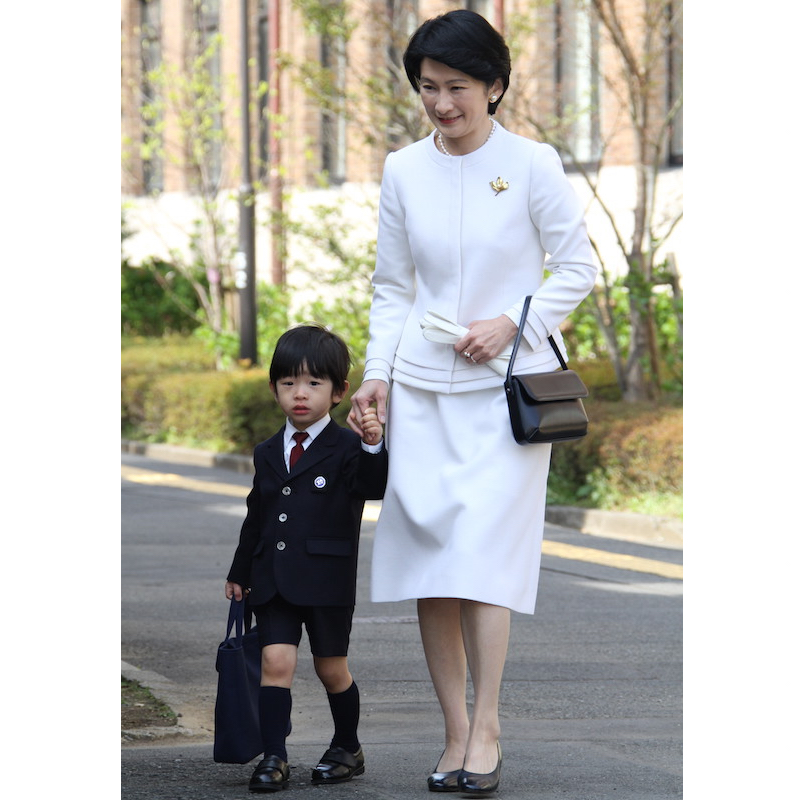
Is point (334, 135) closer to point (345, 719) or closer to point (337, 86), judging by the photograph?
point (337, 86)

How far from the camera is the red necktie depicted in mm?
4613

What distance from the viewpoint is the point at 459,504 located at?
14.4 feet

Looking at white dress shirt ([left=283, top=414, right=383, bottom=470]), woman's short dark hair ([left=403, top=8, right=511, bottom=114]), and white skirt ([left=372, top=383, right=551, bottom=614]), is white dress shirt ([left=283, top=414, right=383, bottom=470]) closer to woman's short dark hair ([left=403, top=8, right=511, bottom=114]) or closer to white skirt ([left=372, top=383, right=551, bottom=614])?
white skirt ([left=372, top=383, right=551, bottom=614])

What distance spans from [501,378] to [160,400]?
50.6 feet

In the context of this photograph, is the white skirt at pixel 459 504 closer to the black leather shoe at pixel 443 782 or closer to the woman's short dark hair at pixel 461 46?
the black leather shoe at pixel 443 782

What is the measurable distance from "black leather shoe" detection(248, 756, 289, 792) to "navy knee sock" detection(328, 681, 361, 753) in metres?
0.19

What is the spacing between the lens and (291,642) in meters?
4.55

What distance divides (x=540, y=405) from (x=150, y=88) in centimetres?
2353

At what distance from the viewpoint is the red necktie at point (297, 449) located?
461 cm

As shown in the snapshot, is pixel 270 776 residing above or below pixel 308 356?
below

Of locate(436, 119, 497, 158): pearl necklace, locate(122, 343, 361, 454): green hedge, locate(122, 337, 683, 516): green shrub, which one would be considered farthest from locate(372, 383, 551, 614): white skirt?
locate(122, 343, 361, 454): green hedge

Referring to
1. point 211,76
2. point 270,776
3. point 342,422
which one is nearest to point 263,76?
point 211,76

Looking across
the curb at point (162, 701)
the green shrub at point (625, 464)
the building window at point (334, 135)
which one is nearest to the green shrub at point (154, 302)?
the building window at point (334, 135)
